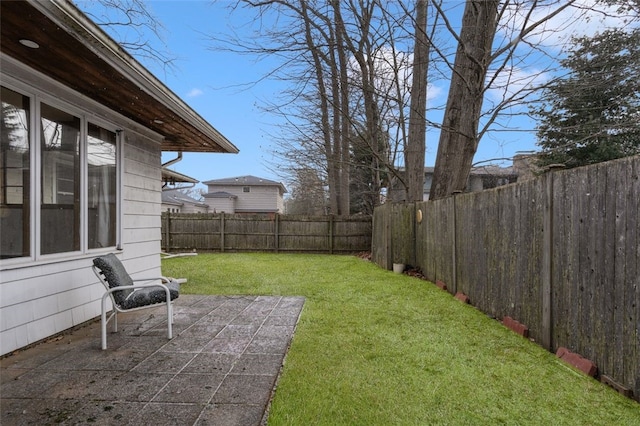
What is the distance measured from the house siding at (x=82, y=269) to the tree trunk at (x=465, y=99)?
4911mm

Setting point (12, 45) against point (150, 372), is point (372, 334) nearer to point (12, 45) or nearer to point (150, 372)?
point (150, 372)

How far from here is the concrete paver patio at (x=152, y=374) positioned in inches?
85.4

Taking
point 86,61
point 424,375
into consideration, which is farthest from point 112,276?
point 424,375

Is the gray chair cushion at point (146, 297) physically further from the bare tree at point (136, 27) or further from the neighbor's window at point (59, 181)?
the bare tree at point (136, 27)

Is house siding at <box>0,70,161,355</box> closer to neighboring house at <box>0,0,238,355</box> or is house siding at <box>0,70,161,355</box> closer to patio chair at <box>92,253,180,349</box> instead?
neighboring house at <box>0,0,238,355</box>

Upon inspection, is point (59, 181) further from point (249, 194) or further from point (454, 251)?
point (249, 194)

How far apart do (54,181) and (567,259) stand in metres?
4.86

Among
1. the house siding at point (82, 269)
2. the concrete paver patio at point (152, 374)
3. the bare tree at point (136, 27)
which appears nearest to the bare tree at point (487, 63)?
the bare tree at point (136, 27)

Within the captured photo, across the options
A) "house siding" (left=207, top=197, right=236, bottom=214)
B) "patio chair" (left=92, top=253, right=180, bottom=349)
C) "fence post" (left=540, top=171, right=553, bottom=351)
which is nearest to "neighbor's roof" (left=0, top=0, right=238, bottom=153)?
"patio chair" (left=92, top=253, right=180, bottom=349)

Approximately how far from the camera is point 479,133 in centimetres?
672

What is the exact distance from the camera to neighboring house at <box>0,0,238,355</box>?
2785 millimetres

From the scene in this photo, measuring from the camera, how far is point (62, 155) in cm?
381

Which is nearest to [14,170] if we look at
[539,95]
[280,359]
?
[280,359]

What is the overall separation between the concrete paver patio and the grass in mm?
245
